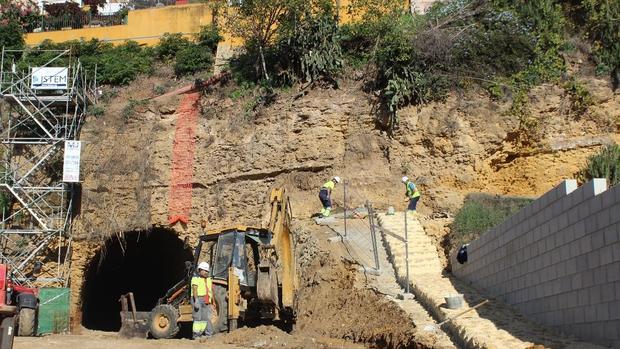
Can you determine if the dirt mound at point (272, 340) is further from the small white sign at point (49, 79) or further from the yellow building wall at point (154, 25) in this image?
the yellow building wall at point (154, 25)

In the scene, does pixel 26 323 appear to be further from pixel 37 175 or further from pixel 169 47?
pixel 169 47

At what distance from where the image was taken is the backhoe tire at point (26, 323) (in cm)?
1752

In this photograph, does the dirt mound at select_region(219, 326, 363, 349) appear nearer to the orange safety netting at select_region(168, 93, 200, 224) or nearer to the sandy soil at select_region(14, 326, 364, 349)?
the sandy soil at select_region(14, 326, 364, 349)

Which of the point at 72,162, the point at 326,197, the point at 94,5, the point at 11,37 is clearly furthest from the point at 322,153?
the point at 94,5

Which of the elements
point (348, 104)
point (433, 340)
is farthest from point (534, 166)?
point (433, 340)

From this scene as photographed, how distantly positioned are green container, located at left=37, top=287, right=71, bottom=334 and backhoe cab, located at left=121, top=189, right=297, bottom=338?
676 cm

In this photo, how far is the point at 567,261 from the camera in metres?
9.99

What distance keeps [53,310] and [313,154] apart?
927 centimetres

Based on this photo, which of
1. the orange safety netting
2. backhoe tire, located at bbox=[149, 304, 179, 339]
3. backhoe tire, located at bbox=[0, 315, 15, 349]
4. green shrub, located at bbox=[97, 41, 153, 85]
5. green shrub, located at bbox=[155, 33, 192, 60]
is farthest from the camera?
green shrub, located at bbox=[155, 33, 192, 60]

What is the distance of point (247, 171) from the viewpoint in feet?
77.6

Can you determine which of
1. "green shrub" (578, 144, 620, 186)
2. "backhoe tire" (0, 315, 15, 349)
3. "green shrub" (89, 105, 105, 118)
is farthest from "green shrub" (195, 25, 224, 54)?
"backhoe tire" (0, 315, 15, 349)

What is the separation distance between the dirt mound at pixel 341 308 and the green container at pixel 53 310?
7568 millimetres

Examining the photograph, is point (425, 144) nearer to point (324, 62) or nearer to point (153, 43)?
point (324, 62)

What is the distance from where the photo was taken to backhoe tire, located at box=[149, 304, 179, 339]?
14977mm
